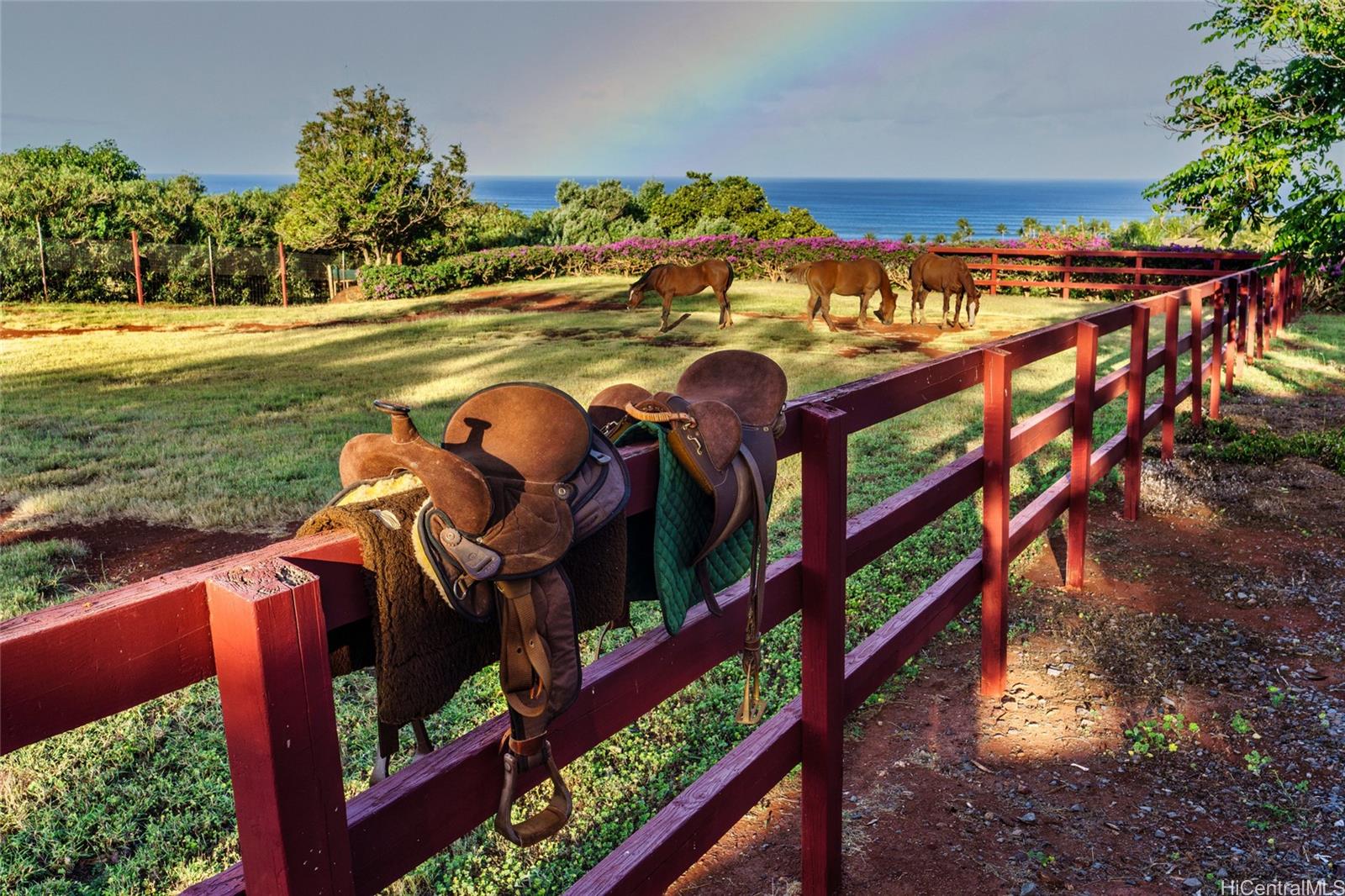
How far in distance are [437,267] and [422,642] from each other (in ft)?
69.8

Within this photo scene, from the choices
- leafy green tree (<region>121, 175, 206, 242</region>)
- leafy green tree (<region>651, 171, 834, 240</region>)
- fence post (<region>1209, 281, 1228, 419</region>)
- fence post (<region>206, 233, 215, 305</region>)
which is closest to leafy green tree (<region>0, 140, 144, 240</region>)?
leafy green tree (<region>121, 175, 206, 242</region>)

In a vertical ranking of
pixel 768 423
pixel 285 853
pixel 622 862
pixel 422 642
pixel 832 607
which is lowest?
pixel 622 862

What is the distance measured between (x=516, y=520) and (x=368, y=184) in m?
23.2

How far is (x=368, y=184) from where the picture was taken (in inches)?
891

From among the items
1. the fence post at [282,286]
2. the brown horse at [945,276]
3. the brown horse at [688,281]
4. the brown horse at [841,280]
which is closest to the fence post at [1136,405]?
the brown horse at [841,280]

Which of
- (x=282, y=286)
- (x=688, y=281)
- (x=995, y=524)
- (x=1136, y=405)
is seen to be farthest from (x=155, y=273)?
(x=995, y=524)

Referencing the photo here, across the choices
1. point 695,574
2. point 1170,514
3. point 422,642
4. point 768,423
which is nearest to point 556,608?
point 422,642

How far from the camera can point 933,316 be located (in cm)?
1708

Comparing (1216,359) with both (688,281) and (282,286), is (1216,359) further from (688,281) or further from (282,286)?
(282,286)

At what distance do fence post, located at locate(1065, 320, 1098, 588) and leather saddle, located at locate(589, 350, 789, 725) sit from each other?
2693 millimetres

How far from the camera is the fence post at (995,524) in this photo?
131 inches

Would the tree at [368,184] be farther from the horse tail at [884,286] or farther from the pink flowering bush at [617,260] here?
the horse tail at [884,286]

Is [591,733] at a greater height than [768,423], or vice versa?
[768,423]

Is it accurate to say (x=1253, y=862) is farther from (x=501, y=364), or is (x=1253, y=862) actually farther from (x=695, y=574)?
(x=501, y=364)
